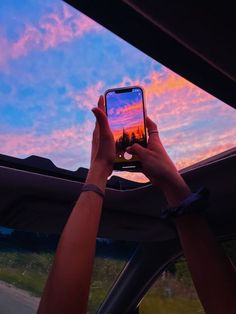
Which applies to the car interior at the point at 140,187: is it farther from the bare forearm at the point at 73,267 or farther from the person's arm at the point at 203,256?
the bare forearm at the point at 73,267

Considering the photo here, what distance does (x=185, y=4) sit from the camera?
3.19ft

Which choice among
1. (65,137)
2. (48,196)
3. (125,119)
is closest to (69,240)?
(125,119)

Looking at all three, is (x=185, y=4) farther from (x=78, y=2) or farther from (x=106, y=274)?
(x=106, y=274)

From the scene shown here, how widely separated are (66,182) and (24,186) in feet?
0.73

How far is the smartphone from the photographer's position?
1.15m

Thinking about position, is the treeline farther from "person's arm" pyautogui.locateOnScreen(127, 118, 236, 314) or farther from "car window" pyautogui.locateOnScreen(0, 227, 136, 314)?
"car window" pyautogui.locateOnScreen(0, 227, 136, 314)

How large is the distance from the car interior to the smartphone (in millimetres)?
167

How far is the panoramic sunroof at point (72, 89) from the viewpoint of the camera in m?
1.29

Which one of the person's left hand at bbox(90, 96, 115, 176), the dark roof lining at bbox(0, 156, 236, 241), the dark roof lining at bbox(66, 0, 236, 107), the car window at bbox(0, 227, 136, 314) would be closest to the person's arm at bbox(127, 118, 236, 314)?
the person's left hand at bbox(90, 96, 115, 176)

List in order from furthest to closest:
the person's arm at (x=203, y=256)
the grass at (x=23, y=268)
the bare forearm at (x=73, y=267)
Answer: the grass at (x=23, y=268), the person's arm at (x=203, y=256), the bare forearm at (x=73, y=267)

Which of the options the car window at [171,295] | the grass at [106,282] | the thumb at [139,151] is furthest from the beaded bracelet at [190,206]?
the car window at [171,295]

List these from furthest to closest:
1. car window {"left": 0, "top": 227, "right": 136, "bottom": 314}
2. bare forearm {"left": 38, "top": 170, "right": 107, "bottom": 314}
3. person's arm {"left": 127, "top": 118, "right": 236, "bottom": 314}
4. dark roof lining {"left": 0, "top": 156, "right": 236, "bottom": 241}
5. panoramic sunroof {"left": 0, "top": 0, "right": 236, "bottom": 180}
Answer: car window {"left": 0, "top": 227, "right": 136, "bottom": 314}
dark roof lining {"left": 0, "top": 156, "right": 236, "bottom": 241}
panoramic sunroof {"left": 0, "top": 0, "right": 236, "bottom": 180}
person's arm {"left": 127, "top": 118, "right": 236, "bottom": 314}
bare forearm {"left": 38, "top": 170, "right": 107, "bottom": 314}

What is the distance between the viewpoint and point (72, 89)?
5.29 feet

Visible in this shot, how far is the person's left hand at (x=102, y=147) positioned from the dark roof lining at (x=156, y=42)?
27 cm
